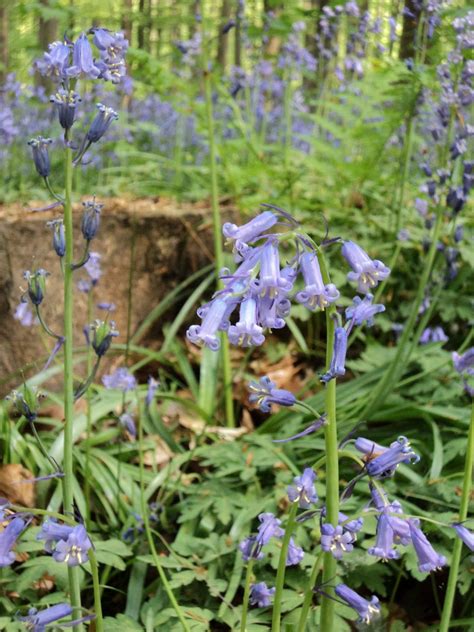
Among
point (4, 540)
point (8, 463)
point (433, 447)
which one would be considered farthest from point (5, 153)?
point (4, 540)

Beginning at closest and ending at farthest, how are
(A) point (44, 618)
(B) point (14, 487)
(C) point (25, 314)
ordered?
(A) point (44, 618) → (B) point (14, 487) → (C) point (25, 314)

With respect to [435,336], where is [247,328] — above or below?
above

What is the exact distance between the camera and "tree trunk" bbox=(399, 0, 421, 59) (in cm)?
300

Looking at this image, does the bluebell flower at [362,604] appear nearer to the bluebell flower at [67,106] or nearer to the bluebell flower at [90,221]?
the bluebell flower at [90,221]

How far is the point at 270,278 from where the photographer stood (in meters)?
1.20

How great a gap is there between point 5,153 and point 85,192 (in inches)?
26.3

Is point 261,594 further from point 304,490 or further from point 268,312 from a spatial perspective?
point 268,312

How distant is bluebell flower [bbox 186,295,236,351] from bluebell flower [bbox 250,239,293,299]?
0.06m

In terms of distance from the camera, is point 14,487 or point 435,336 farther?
point 435,336

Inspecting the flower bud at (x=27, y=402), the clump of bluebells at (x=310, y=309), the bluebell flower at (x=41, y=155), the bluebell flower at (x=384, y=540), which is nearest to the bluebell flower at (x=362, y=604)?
the clump of bluebells at (x=310, y=309)

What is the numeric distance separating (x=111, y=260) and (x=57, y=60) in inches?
89.9

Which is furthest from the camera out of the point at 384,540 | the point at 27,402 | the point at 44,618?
the point at 27,402

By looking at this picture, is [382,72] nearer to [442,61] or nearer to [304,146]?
[442,61]

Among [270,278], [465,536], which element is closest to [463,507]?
[465,536]
